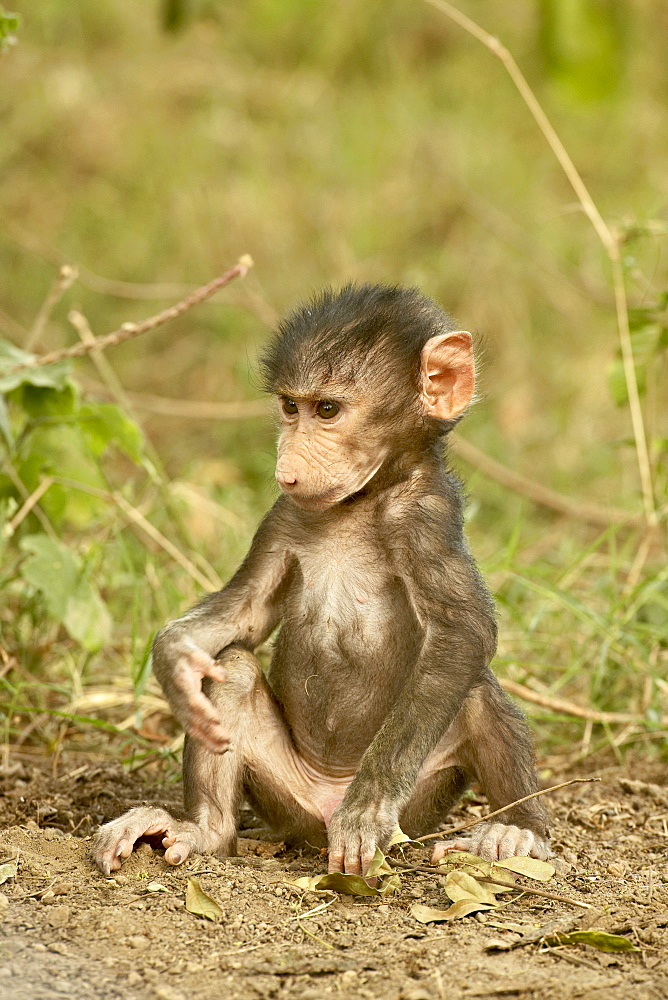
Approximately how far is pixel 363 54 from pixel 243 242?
98.2 inches

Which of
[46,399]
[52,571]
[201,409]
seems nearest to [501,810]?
[52,571]

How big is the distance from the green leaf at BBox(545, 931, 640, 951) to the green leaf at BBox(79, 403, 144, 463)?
2.76 meters

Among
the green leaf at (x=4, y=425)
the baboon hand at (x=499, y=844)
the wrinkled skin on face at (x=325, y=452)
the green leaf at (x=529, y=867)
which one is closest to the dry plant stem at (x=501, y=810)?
the baboon hand at (x=499, y=844)

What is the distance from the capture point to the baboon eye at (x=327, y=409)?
3.94 metres

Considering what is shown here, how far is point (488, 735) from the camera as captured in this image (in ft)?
12.8

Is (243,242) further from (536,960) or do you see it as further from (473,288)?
(536,960)

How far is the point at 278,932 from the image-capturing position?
3.17 meters

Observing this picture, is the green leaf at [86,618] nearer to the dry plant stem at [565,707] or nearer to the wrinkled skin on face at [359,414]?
the wrinkled skin on face at [359,414]

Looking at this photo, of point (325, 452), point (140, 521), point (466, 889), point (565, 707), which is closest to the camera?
point (466, 889)

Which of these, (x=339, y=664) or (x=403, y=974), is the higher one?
(x=339, y=664)

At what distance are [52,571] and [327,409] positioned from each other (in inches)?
60.9

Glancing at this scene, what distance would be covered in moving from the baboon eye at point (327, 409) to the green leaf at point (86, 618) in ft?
4.96

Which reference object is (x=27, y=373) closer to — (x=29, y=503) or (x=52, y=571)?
(x=29, y=503)

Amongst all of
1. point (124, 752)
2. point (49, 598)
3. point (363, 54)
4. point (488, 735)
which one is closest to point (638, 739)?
point (488, 735)
